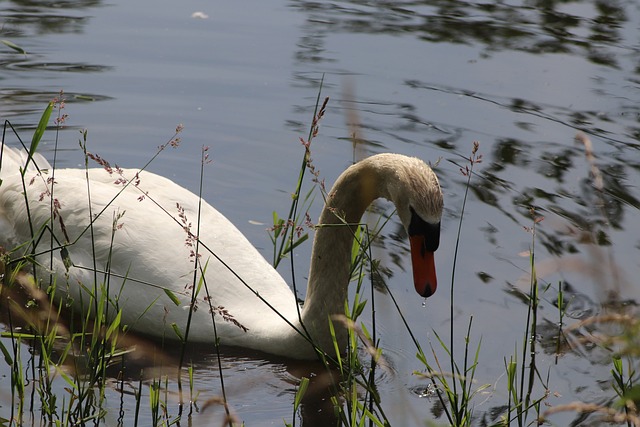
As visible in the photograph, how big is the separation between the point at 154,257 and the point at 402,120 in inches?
134

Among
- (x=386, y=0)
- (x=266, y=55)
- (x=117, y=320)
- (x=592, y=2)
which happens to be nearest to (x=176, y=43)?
(x=266, y=55)

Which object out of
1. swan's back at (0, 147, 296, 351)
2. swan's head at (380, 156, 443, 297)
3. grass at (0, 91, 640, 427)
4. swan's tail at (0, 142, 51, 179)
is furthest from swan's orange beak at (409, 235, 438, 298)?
swan's tail at (0, 142, 51, 179)

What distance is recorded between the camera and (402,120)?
8.52 metres

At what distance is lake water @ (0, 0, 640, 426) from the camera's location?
568 cm

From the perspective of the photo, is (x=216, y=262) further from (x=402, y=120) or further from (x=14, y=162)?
(x=402, y=120)

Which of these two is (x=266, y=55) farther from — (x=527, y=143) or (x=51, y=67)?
(x=527, y=143)

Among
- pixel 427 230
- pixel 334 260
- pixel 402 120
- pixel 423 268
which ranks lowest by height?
pixel 402 120

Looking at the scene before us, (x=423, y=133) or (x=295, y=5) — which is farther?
(x=295, y=5)

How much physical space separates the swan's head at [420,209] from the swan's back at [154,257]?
912mm

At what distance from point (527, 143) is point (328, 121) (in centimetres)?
161

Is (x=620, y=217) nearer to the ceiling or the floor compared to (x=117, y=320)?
nearer to the floor

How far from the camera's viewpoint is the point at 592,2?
11.2 meters

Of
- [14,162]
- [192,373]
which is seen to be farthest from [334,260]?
[14,162]

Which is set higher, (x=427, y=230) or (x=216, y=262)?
(x=427, y=230)
